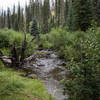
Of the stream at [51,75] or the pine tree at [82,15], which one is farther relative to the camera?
the pine tree at [82,15]

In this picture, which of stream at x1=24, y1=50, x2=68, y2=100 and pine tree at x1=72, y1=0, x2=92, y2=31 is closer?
stream at x1=24, y1=50, x2=68, y2=100

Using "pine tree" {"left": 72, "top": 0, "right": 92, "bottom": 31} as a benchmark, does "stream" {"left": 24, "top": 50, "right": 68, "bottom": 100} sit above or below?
below

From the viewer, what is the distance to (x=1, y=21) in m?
58.9

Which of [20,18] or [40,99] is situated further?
[20,18]

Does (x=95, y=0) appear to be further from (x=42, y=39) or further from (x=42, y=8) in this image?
(x=42, y=8)

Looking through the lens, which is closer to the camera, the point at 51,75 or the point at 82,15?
the point at 51,75

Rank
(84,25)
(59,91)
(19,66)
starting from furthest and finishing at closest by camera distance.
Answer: (84,25)
(19,66)
(59,91)

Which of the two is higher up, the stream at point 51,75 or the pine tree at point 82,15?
the pine tree at point 82,15

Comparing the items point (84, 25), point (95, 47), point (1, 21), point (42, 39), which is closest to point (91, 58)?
point (95, 47)

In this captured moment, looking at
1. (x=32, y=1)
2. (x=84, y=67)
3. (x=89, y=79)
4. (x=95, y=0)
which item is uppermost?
(x=32, y=1)

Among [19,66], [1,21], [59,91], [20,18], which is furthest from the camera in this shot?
[1,21]

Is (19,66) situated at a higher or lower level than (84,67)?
lower

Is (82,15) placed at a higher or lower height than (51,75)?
higher

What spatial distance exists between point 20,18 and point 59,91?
155 feet
